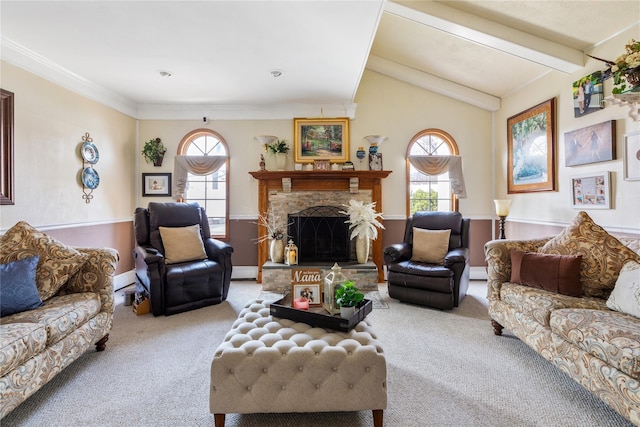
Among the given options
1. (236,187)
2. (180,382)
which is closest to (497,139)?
(236,187)

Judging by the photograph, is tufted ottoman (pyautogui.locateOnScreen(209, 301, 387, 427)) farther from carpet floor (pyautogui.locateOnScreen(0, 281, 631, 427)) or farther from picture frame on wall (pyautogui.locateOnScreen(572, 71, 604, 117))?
picture frame on wall (pyautogui.locateOnScreen(572, 71, 604, 117))

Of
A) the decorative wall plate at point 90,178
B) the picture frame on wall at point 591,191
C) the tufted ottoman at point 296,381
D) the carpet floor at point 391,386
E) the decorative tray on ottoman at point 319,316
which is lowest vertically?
the carpet floor at point 391,386

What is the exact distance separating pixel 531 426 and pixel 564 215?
8.70 ft

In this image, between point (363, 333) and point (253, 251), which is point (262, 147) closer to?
point (253, 251)

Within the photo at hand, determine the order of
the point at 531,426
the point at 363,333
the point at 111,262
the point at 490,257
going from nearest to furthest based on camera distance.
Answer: the point at 531,426 < the point at 363,333 < the point at 111,262 < the point at 490,257

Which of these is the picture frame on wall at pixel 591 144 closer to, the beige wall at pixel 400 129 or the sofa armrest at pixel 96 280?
the beige wall at pixel 400 129

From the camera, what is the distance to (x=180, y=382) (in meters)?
2.06

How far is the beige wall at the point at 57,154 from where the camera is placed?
3.03 metres

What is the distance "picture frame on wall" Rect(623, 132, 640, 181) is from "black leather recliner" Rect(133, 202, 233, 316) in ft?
13.1

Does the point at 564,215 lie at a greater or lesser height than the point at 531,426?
greater

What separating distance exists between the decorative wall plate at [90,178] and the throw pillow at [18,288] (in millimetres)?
1965

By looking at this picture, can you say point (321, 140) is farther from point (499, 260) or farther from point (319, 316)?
point (319, 316)

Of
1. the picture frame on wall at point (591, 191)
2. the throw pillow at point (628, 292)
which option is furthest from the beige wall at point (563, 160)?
the throw pillow at point (628, 292)

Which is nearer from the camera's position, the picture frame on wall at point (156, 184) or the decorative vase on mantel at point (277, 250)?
the decorative vase on mantel at point (277, 250)
